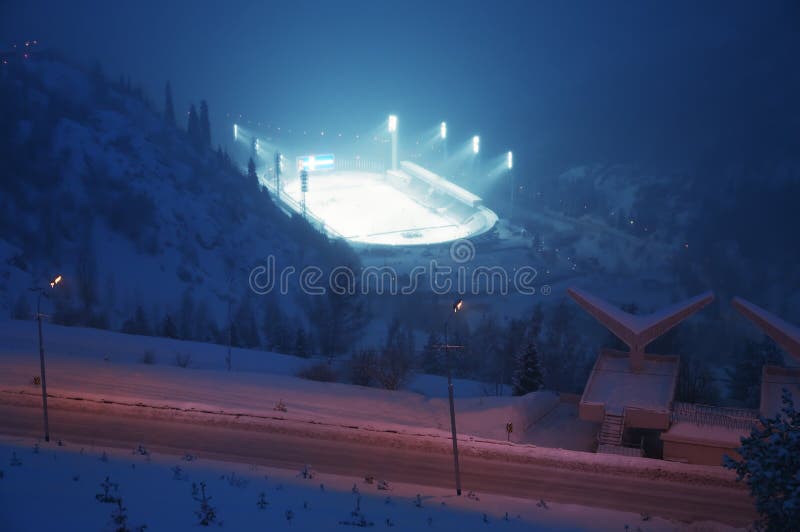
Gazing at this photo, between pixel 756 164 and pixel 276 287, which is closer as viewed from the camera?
pixel 276 287

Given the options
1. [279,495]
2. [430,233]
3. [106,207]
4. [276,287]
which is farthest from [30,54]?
[279,495]

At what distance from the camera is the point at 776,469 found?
37.2 feet

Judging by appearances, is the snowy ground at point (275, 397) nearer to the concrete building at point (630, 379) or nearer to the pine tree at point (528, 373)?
the concrete building at point (630, 379)

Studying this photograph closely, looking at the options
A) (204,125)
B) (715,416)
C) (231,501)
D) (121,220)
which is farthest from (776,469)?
(204,125)

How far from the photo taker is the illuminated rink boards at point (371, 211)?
84.9m

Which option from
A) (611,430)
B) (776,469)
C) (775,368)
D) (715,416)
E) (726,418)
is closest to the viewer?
(776,469)

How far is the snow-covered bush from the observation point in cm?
1109

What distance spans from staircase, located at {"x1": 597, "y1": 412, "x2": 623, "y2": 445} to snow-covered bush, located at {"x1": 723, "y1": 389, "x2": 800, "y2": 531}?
37.7 feet

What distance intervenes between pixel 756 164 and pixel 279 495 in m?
106

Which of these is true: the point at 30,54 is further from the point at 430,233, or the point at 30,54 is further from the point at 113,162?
the point at 430,233

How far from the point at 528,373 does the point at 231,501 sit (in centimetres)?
2338

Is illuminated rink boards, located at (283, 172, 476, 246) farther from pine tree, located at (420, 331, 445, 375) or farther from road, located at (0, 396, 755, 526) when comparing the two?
road, located at (0, 396, 755, 526)

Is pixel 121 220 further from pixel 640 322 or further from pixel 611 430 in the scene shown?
pixel 611 430

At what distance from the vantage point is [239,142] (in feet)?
387
